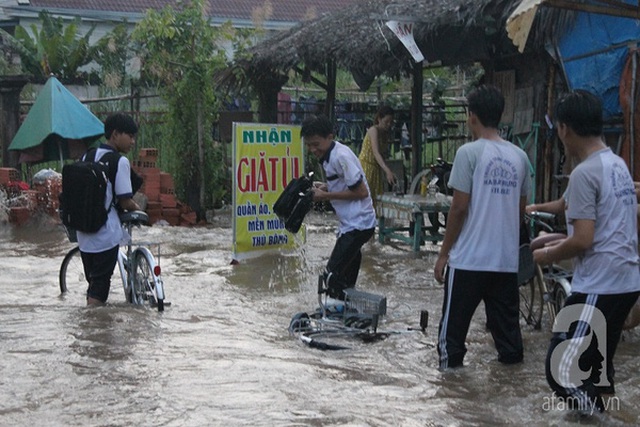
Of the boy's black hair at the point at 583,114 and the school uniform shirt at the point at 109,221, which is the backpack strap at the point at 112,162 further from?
the boy's black hair at the point at 583,114

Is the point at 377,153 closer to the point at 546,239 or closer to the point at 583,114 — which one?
the point at 546,239

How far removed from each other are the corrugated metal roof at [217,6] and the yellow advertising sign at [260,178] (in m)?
17.9

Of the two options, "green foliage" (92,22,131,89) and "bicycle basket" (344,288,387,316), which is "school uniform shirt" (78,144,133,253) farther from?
"green foliage" (92,22,131,89)

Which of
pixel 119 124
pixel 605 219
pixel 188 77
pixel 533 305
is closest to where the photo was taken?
pixel 605 219

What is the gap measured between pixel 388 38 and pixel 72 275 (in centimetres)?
543

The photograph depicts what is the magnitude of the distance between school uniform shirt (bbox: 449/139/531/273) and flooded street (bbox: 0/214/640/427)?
2.65 ft

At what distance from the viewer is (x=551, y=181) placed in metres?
12.2

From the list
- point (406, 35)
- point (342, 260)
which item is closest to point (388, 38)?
point (406, 35)

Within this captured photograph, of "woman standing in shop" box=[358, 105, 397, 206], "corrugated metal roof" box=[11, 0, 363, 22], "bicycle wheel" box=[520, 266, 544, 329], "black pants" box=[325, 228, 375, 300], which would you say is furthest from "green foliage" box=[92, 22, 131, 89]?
"bicycle wheel" box=[520, 266, 544, 329]

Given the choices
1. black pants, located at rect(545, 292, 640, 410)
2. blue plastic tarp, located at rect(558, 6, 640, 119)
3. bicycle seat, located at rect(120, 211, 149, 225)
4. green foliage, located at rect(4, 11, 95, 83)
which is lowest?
black pants, located at rect(545, 292, 640, 410)

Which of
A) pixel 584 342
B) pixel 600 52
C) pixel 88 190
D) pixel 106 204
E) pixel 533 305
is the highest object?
pixel 600 52

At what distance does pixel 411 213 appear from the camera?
39.3ft

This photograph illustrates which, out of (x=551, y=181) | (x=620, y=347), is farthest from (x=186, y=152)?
(x=620, y=347)

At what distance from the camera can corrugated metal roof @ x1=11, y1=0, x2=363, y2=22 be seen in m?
30.7
